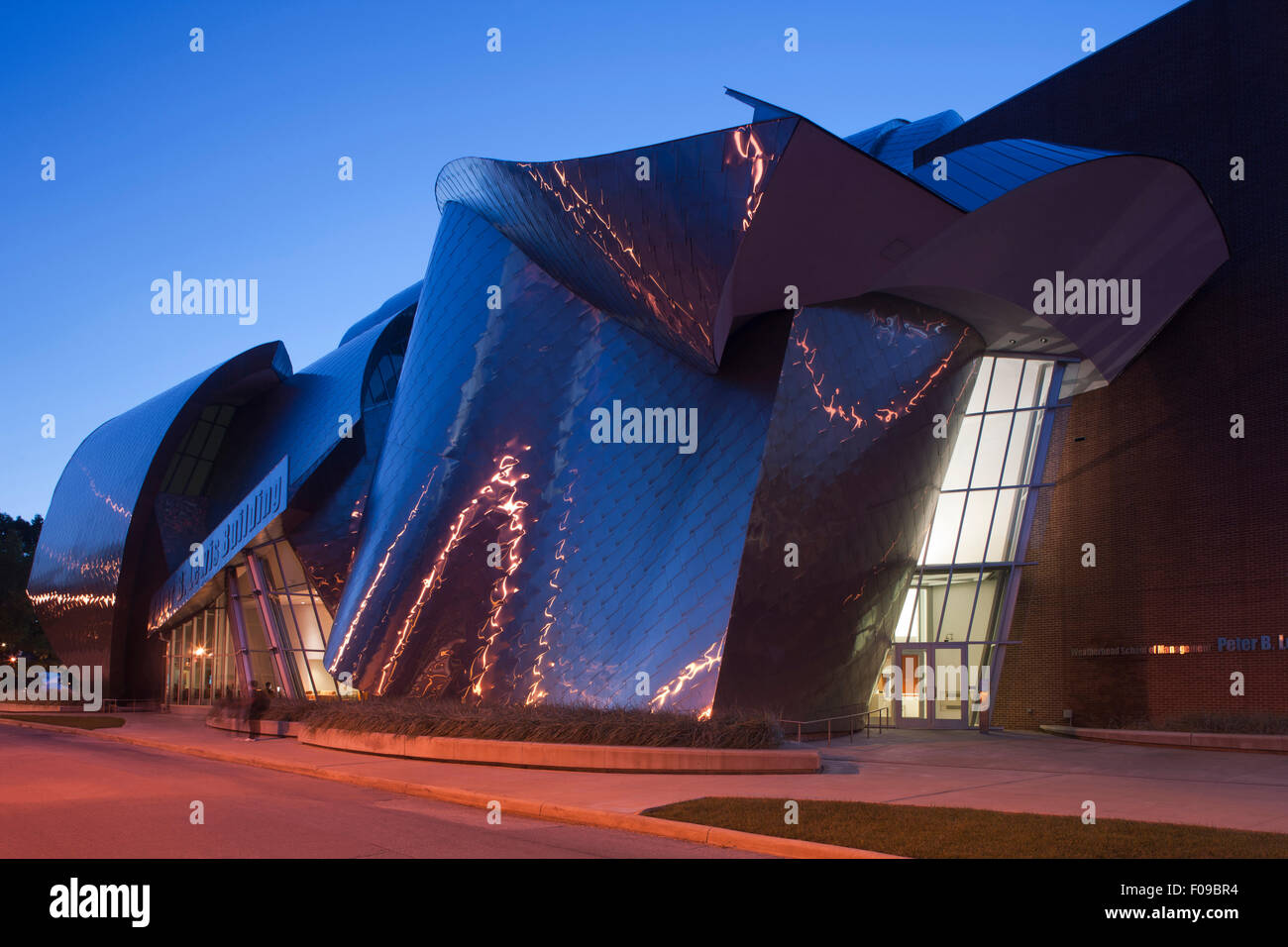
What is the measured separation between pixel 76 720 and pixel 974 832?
34.3 m

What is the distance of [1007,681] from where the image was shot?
1090 inches

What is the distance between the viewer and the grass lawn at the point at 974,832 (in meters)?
8.23

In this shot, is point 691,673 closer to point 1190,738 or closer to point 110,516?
point 1190,738

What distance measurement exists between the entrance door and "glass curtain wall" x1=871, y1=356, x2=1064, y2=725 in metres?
0.28

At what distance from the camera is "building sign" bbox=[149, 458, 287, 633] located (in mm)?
31844

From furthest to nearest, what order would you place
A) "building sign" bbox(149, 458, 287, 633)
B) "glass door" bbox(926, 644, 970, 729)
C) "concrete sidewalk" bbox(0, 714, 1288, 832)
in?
"building sign" bbox(149, 458, 287, 633), "glass door" bbox(926, 644, 970, 729), "concrete sidewalk" bbox(0, 714, 1288, 832)

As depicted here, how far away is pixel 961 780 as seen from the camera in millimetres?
14602

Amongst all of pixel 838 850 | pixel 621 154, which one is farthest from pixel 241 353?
pixel 838 850

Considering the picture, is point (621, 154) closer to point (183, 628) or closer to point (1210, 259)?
point (1210, 259)
